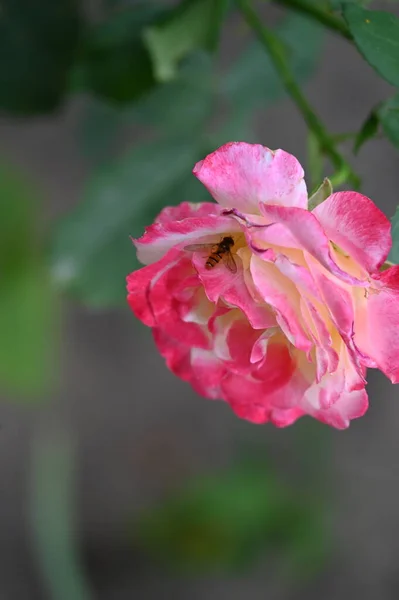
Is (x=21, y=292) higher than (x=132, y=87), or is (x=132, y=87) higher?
(x=132, y=87)

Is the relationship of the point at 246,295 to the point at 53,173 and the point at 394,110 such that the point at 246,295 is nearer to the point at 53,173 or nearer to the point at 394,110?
the point at 394,110

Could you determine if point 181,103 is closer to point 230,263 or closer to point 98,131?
point 98,131

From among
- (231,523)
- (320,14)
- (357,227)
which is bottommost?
(231,523)

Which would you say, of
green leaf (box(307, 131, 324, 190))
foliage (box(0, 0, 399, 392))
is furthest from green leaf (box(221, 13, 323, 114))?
green leaf (box(307, 131, 324, 190))

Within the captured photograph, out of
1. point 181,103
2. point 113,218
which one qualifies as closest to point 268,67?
point 181,103

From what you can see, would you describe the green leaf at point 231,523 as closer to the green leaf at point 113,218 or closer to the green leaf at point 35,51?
the green leaf at point 113,218

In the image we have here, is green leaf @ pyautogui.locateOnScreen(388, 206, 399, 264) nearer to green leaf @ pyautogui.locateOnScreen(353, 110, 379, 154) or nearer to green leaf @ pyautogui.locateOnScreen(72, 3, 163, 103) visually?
green leaf @ pyautogui.locateOnScreen(353, 110, 379, 154)
